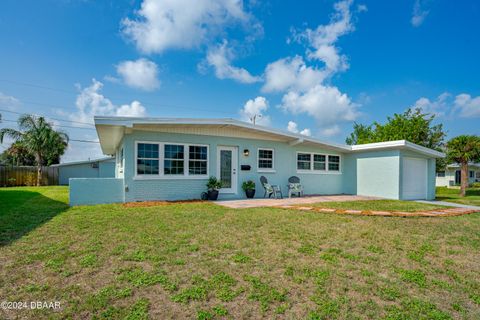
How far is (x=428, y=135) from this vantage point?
66.6ft

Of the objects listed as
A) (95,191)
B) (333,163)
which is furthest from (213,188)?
(333,163)

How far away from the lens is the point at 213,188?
9906mm

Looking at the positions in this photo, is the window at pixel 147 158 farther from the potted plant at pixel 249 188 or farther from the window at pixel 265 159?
the window at pixel 265 159

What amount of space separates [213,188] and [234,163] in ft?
5.09

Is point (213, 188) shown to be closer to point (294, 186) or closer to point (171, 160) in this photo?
point (171, 160)

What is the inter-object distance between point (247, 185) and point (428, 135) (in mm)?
18054

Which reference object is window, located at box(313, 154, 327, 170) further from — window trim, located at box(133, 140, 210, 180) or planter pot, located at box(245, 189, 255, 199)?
window trim, located at box(133, 140, 210, 180)

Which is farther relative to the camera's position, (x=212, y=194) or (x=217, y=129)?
(x=217, y=129)

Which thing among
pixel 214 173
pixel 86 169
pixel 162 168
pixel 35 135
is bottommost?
pixel 86 169

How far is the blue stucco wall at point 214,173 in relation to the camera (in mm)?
9031

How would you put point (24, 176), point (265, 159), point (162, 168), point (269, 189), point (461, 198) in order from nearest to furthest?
point (162, 168)
point (269, 189)
point (265, 159)
point (461, 198)
point (24, 176)

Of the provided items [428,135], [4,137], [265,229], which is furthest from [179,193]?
[428,135]

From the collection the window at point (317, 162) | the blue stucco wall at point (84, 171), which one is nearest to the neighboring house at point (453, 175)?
the window at point (317, 162)

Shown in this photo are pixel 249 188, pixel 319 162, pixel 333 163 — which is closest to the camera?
pixel 249 188
